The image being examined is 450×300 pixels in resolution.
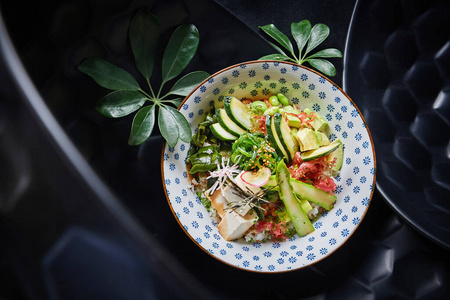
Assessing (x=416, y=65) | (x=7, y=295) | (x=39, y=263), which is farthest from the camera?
(x=416, y=65)

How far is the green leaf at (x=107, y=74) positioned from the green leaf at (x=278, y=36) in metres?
0.81

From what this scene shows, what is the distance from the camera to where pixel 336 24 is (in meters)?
2.15

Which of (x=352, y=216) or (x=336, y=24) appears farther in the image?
(x=336, y=24)

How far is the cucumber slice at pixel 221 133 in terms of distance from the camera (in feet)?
5.86

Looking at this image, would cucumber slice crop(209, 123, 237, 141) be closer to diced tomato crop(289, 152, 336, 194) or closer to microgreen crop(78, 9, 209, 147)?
microgreen crop(78, 9, 209, 147)

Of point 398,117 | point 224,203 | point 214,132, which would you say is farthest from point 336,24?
point 224,203

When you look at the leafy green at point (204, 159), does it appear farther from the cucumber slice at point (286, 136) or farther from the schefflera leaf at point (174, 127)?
Answer: the cucumber slice at point (286, 136)

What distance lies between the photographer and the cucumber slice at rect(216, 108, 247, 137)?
177 centimetres

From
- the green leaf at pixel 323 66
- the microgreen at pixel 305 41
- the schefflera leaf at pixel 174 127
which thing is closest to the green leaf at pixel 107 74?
the schefflera leaf at pixel 174 127

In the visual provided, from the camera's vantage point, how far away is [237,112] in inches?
70.6

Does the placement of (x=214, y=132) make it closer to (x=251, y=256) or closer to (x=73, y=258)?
(x=251, y=256)

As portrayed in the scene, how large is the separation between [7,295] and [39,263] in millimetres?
171

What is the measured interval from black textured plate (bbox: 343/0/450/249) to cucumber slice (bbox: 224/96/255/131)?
543 millimetres

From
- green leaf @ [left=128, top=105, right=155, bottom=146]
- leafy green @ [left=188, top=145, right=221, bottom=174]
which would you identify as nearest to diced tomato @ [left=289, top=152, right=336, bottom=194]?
leafy green @ [left=188, top=145, right=221, bottom=174]
